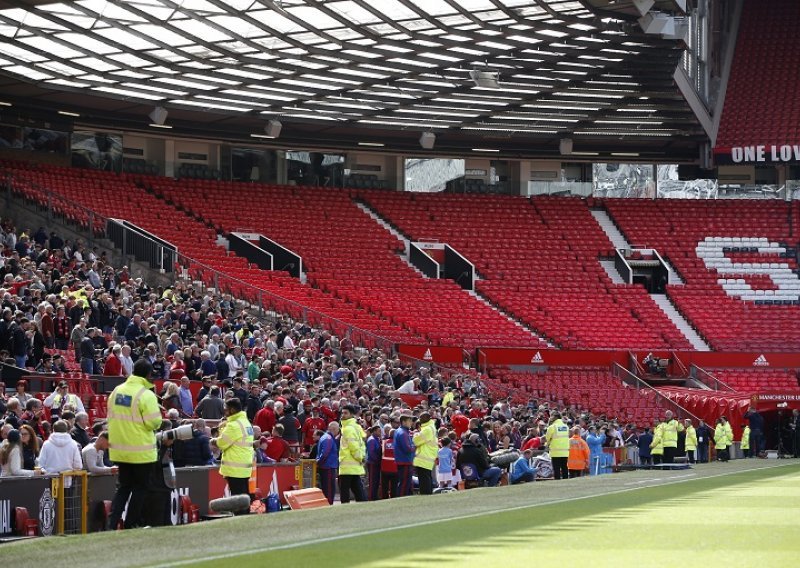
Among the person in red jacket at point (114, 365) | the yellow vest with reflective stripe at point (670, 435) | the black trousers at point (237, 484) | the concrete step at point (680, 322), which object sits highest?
the concrete step at point (680, 322)

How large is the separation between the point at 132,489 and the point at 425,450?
8.20 m

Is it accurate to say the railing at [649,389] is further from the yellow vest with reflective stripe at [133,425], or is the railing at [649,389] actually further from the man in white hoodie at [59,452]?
the yellow vest with reflective stripe at [133,425]

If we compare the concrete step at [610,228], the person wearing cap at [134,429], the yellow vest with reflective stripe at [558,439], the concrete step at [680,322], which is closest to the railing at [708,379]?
the concrete step at [680,322]

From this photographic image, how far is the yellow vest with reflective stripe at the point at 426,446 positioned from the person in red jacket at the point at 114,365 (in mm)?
5219

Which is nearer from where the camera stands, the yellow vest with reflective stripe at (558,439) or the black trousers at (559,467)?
the yellow vest with reflective stripe at (558,439)

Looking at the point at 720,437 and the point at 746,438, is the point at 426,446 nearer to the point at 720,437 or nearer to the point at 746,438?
the point at 720,437

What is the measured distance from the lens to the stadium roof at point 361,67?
32625mm

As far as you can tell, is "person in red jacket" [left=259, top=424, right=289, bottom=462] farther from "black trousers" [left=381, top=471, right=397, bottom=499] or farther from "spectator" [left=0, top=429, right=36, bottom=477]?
"spectator" [left=0, top=429, right=36, bottom=477]

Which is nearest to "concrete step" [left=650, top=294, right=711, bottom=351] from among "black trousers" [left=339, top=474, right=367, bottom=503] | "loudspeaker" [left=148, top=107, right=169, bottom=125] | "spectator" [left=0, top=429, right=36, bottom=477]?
"loudspeaker" [left=148, top=107, right=169, bottom=125]

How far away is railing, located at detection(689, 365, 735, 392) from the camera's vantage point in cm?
4194

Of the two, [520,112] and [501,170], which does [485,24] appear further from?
[501,170]


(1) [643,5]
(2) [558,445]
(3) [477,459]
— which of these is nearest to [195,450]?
(3) [477,459]

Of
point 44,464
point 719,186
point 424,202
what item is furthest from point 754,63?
point 44,464

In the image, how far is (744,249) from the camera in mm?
51094
